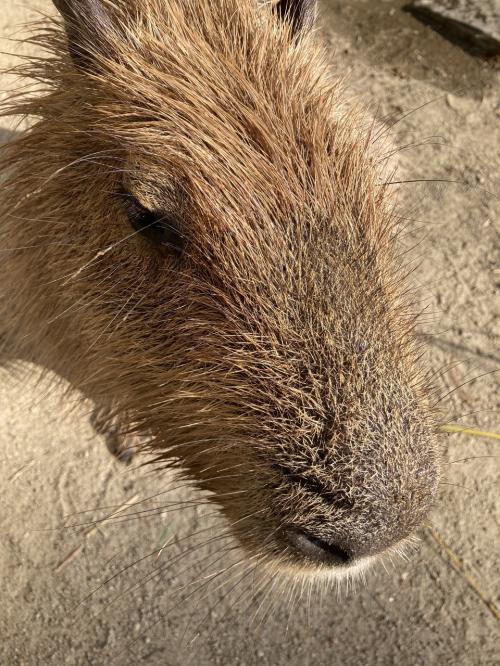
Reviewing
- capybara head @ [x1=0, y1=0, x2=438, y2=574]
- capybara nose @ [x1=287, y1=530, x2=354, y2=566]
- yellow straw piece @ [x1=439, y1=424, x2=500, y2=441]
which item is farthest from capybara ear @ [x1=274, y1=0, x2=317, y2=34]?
yellow straw piece @ [x1=439, y1=424, x2=500, y2=441]

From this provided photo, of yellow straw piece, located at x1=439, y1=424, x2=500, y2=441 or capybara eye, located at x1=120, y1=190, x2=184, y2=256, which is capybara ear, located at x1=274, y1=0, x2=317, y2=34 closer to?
capybara eye, located at x1=120, y1=190, x2=184, y2=256

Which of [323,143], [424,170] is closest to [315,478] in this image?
[323,143]

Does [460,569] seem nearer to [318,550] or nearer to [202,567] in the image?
[202,567]

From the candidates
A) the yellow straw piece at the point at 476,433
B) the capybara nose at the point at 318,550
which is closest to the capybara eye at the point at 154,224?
the capybara nose at the point at 318,550

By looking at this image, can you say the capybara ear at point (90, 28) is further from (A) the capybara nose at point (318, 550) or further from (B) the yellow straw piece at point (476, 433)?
(B) the yellow straw piece at point (476, 433)

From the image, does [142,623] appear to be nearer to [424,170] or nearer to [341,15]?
[424,170]

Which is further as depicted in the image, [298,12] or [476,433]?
[476,433]

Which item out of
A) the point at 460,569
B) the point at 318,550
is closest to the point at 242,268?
the point at 318,550
